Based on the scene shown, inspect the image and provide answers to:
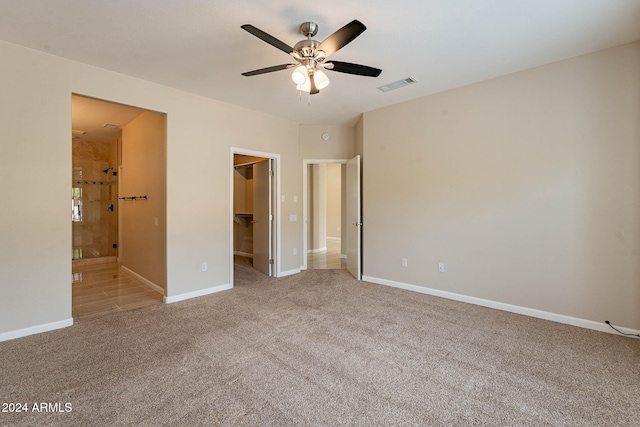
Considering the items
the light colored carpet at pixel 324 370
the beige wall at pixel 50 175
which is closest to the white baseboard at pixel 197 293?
the beige wall at pixel 50 175

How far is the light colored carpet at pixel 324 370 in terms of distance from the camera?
5.57 ft

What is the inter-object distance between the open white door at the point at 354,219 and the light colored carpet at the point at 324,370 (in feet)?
4.90

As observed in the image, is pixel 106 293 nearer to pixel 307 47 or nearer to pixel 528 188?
pixel 307 47

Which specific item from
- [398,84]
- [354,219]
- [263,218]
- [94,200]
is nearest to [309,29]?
[398,84]

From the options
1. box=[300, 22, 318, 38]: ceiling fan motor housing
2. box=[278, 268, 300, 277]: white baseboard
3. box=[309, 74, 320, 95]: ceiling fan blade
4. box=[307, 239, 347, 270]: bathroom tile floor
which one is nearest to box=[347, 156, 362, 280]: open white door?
box=[307, 239, 347, 270]: bathroom tile floor

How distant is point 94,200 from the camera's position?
261 inches

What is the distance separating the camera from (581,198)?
9.55 ft

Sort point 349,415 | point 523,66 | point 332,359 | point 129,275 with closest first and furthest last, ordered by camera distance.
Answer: point 349,415 < point 332,359 < point 523,66 < point 129,275

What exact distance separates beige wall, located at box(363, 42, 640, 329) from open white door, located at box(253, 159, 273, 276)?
2051 millimetres

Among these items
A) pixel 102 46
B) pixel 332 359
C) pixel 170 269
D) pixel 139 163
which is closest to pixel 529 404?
pixel 332 359

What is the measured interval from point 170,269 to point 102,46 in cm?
252

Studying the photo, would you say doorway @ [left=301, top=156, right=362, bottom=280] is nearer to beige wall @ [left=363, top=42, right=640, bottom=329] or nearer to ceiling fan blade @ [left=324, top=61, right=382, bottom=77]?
beige wall @ [left=363, top=42, right=640, bottom=329]

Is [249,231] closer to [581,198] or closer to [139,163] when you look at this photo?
[139,163]

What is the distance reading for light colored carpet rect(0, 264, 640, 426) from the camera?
5.57 ft
